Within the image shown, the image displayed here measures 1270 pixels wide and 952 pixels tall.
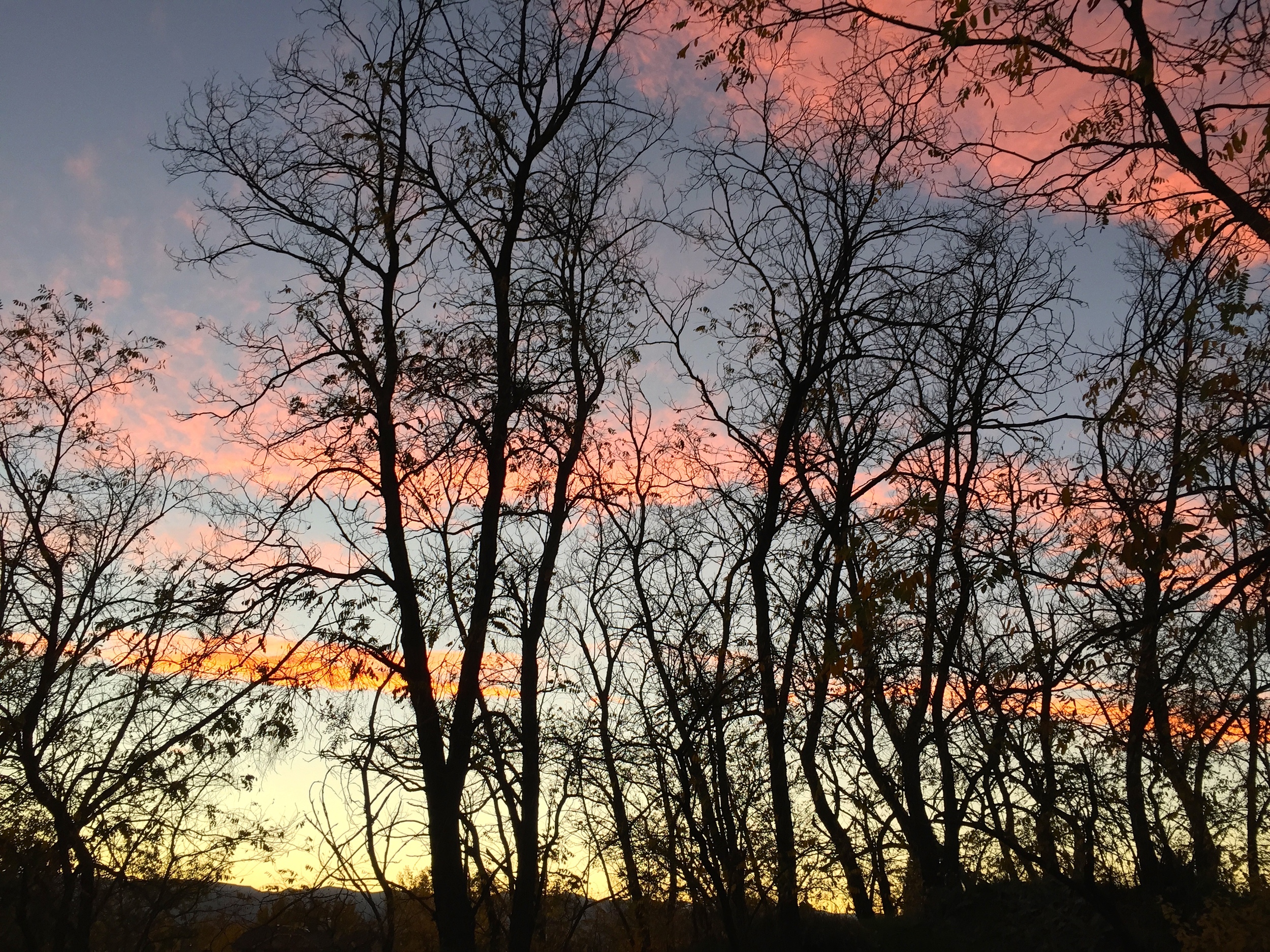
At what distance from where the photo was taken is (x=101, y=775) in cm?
1819

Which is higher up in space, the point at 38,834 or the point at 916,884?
the point at 38,834

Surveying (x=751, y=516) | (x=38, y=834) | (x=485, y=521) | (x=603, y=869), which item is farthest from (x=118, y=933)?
(x=751, y=516)

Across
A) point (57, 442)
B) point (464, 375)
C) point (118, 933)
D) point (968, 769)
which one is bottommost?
point (118, 933)

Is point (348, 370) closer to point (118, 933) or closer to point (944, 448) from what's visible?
point (944, 448)

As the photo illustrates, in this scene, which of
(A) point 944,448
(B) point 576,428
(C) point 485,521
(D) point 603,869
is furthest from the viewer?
(D) point 603,869

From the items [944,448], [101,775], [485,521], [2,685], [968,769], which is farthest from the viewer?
[2,685]

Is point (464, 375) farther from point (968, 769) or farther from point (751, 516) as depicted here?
point (968, 769)

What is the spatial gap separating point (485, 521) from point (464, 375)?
2.14 meters

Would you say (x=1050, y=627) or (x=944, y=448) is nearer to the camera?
(x=1050, y=627)

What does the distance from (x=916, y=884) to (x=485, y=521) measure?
12970 millimetres

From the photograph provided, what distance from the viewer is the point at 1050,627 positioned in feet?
50.3

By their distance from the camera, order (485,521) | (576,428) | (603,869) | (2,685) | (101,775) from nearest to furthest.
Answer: (485,521) → (576,428) → (101,775) → (2,685) → (603,869)

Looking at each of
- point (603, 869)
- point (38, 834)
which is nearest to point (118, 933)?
point (38, 834)

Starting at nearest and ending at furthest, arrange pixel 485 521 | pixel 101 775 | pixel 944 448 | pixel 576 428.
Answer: pixel 485 521 → pixel 576 428 → pixel 944 448 → pixel 101 775
